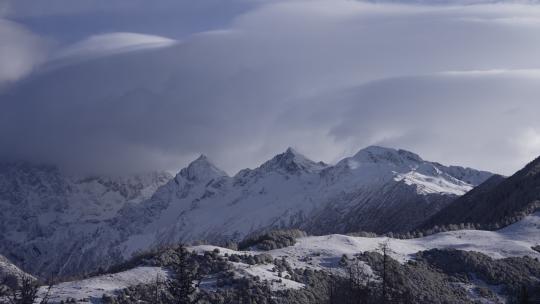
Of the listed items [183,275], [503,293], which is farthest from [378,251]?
[183,275]

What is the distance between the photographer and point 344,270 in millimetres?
170250

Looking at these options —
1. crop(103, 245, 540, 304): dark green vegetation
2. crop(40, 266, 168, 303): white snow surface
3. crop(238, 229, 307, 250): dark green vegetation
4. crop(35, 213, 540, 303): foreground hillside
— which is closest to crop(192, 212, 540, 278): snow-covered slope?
crop(35, 213, 540, 303): foreground hillside

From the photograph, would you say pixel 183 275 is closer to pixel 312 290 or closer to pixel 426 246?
pixel 312 290

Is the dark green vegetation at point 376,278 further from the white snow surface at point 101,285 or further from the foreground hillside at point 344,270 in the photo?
the white snow surface at point 101,285

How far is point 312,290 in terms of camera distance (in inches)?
6152

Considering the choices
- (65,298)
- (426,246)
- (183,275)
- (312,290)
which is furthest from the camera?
(426,246)

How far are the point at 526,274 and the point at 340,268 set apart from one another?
3701 cm

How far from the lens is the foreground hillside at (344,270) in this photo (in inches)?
6083

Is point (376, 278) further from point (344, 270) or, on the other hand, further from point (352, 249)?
point (352, 249)

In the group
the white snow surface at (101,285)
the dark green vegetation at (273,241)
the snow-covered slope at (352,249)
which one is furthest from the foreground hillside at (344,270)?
the dark green vegetation at (273,241)

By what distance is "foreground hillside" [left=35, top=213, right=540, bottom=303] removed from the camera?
15450 cm

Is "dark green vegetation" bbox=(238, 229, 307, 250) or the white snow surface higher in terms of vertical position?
"dark green vegetation" bbox=(238, 229, 307, 250)

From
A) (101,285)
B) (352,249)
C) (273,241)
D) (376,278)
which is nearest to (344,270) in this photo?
(376,278)

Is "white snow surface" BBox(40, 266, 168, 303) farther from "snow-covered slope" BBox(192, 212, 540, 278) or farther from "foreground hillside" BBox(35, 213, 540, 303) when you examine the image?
"snow-covered slope" BBox(192, 212, 540, 278)
